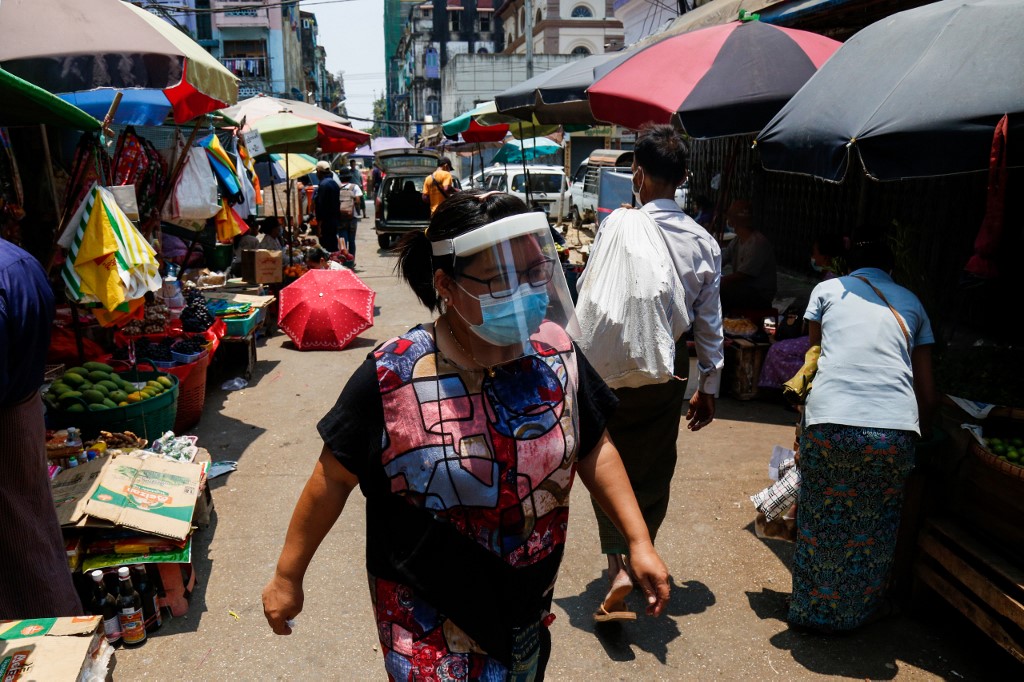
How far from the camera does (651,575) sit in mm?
1925

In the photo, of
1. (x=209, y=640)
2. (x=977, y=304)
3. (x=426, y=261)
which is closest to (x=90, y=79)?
(x=209, y=640)

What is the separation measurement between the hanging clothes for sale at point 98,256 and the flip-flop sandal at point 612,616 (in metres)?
3.22

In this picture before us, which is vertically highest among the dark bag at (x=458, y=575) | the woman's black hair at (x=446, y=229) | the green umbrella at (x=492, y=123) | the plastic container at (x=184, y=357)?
the green umbrella at (x=492, y=123)

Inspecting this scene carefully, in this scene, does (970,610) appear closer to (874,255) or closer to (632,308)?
(874,255)

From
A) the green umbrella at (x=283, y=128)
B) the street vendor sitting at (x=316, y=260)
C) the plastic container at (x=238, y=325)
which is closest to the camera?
the plastic container at (x=238, y=325)

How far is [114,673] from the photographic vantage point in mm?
3117

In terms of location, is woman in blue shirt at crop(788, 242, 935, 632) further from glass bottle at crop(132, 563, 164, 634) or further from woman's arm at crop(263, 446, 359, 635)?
glass bottle at crop(132, 563, 164, 634)

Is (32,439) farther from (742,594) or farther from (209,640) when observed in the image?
(742,594)

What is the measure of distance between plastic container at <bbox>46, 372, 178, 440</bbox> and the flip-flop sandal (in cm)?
301

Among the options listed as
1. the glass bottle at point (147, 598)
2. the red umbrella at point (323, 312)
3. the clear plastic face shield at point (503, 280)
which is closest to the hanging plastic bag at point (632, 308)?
the clear plastic face shield at point (503, 280)

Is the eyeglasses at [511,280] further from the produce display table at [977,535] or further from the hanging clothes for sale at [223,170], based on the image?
the hanging clothes for sale at [223,170]

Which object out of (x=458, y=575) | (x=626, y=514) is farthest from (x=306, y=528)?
(x=626, y=514)

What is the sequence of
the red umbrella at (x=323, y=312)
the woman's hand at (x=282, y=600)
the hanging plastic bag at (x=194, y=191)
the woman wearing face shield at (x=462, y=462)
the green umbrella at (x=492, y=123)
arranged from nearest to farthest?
1. the woman wearing face shield at (x=462, y=462)
2. the woman's hand at (x=282, y=600)
3. the hanging plastic bag at (x=194, y=191)
4. the red umbrella at (x=323, y=312)
5. the green umbrella at (x=492, y=123)

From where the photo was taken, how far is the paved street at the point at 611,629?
124 inches
